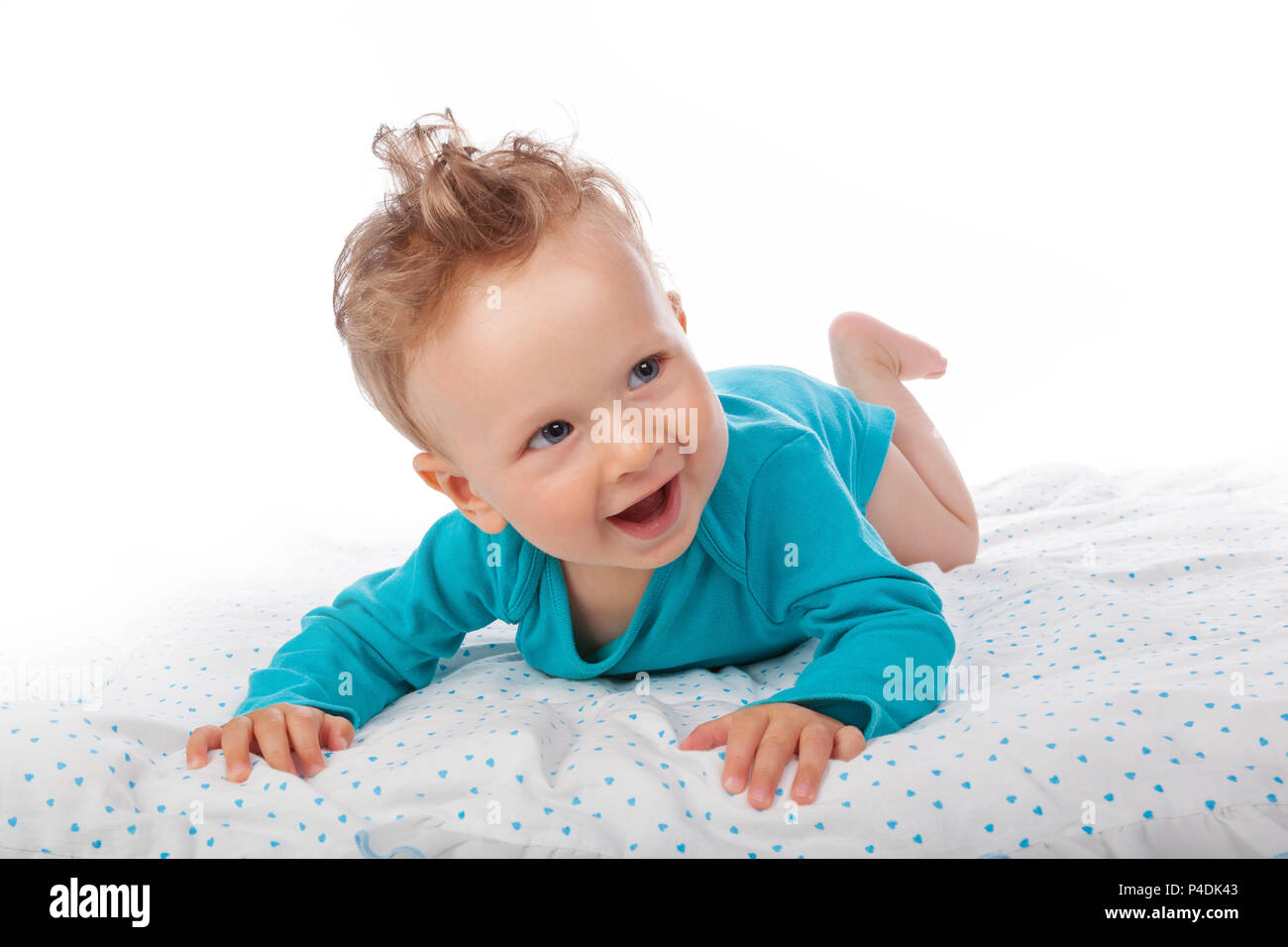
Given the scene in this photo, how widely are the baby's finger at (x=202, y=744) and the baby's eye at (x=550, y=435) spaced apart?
0.56 m

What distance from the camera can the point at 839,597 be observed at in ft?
4.74

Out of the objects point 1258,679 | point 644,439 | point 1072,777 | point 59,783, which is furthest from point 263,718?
point 1258,679

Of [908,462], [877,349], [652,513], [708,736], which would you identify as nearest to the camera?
[708,736]

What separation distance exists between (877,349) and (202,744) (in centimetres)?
158

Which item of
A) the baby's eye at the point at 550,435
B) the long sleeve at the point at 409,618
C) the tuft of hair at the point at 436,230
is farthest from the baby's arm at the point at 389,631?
the baby's eye at the point at 550,435

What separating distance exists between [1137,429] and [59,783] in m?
4.26

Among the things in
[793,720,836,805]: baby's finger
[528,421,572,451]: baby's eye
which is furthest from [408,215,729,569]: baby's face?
[793,720,836,805]: baby's finger

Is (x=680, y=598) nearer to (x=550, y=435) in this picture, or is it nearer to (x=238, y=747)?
(x=550, y=435)

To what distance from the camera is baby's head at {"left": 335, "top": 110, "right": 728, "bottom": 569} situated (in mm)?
1227

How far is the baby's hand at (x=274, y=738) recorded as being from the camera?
130 cm

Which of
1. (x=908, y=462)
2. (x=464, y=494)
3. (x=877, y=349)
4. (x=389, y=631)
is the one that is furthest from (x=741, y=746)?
(x=877, y=349)

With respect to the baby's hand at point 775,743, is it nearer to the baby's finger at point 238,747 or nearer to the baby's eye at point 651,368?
the baby's eye at point 651,368

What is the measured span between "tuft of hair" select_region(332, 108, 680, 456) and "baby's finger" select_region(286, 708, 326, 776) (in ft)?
1.23
